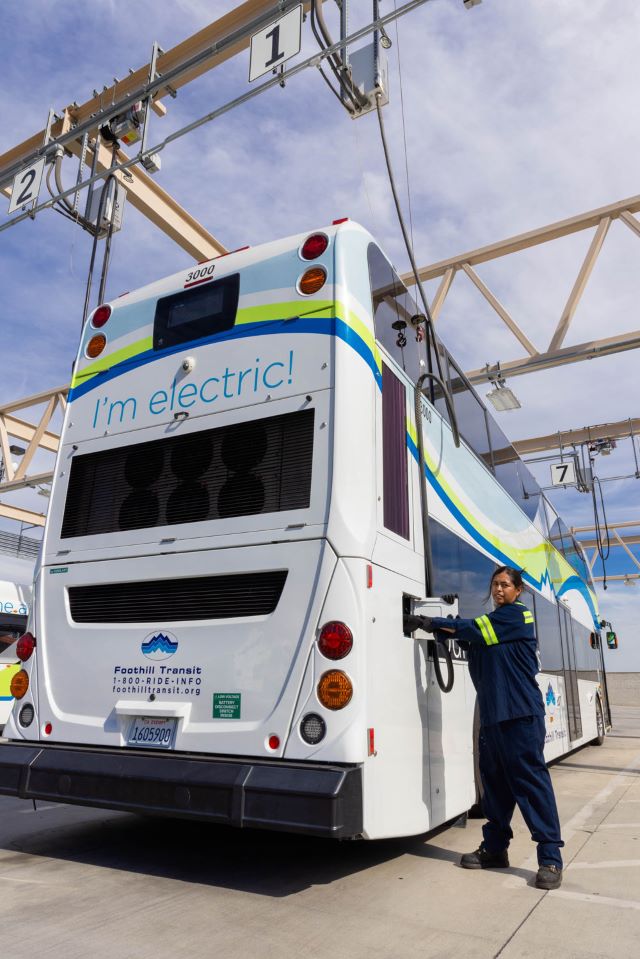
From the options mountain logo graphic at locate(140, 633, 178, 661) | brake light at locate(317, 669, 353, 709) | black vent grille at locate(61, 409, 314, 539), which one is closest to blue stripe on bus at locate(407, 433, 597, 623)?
black vent grille at locate(61, 409, 314, 539)

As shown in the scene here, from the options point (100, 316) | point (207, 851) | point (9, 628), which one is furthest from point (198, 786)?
point (9, 628)

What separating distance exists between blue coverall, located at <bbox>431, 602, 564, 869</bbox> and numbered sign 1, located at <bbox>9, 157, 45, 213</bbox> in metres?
6.85

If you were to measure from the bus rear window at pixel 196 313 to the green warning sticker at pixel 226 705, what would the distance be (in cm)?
235

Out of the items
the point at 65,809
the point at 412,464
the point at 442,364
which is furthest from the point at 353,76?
the point at 65,809

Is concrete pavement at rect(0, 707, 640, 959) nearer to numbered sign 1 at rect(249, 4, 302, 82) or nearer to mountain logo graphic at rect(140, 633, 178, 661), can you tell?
mountain logo graphic at rect(140, 633, 178, 661)

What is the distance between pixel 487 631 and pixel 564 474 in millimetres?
11337

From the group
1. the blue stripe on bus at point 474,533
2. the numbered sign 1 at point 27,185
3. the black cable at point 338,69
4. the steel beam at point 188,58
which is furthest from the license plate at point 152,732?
the numbered sign 1 at point 27,185

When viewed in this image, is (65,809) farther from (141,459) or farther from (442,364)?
(442,364)

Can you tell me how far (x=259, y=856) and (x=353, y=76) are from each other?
6.01 meters

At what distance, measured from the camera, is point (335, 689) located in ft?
12.0

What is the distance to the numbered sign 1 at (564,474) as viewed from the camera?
14828 millimetres

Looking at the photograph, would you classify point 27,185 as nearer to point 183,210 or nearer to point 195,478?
point 183,210

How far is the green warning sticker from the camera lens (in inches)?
153

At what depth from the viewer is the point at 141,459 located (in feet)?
16.0
